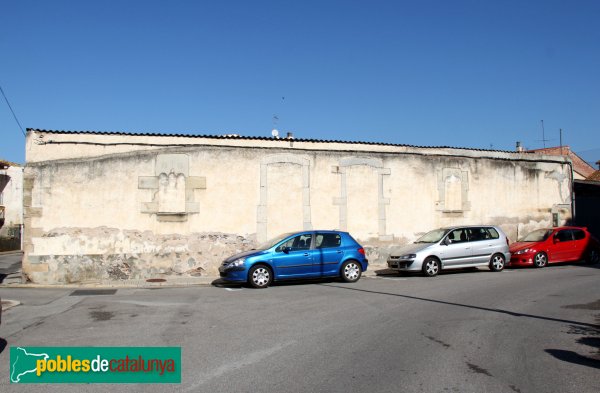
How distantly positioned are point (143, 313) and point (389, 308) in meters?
4.65

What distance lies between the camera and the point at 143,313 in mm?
9664

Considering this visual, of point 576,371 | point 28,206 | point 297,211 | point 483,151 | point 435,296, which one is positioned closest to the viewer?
point 576,371

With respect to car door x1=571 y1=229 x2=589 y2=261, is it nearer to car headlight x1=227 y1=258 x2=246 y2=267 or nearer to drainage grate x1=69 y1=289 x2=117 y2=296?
car headlight x1=227 y1=258 x2=246 y2=267

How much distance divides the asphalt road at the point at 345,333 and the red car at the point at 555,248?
4987 mm

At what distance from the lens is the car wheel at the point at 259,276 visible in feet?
43.9

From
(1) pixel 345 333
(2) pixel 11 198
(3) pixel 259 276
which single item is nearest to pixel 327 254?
(3) pixel 259 276

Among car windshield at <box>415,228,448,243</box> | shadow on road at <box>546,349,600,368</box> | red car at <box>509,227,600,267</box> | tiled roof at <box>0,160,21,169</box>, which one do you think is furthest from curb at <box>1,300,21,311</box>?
tiled roof at <box>0,160,21,169</box>

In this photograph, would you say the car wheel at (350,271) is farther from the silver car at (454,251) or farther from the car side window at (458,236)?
the car side window at (458,236)

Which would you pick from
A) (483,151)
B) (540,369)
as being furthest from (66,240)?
(483,151)

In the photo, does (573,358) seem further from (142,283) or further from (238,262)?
(142,283)

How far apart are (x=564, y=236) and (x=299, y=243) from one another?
35.3ft

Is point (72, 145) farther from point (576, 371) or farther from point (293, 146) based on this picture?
point (576, 371)

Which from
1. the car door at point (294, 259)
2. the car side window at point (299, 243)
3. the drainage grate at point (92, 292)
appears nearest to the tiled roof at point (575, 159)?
the car side window at point (299, 243)

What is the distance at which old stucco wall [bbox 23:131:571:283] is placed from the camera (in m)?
15.7
